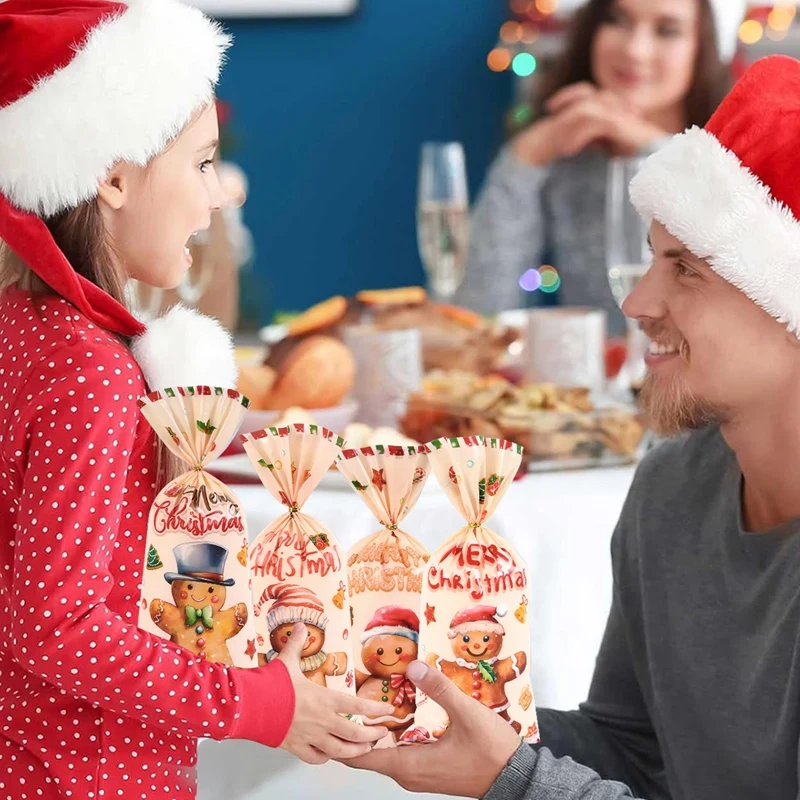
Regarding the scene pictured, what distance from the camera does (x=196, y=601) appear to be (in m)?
0.94

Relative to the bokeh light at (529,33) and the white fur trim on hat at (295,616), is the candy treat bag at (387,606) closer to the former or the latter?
the white fur trim on hat at (295,616)

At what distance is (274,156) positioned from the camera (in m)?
4.79

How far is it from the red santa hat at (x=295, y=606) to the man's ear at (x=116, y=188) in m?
0.34

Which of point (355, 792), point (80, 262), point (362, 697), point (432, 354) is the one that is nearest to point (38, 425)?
point (80, 262)

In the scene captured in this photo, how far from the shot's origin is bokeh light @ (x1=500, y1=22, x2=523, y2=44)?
4.46 meters

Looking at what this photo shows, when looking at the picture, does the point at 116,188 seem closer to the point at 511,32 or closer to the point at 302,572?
the point at 302,572

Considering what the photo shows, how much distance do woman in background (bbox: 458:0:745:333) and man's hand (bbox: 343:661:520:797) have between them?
219cm

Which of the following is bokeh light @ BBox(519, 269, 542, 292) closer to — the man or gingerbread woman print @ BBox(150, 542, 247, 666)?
the man

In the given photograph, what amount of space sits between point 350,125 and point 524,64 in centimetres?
72

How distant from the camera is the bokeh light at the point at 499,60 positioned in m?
4.56

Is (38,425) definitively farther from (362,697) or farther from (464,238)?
(464,238)

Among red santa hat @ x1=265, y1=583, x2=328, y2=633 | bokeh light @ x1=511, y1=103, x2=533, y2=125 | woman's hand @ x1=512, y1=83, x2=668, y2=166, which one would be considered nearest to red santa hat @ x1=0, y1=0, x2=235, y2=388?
red santa hat @ x1=265, y1=583, x2=328, y2=633

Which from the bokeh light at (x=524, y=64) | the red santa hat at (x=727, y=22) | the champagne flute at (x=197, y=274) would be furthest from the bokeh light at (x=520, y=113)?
the champagne flute at (x=197, y=274)

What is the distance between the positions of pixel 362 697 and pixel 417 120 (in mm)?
3984
